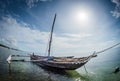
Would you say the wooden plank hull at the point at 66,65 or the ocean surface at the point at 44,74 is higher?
the wooden plank hull at the point at 66,65

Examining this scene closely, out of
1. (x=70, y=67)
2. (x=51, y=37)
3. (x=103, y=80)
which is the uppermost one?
(x=51, y=37)

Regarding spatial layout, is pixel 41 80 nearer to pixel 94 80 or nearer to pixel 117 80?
pixel 94 80

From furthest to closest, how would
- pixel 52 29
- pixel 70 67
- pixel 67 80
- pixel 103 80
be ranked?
pixel 52 29 → pixel 70 67 → pixel 103 80 → pixel 67 80

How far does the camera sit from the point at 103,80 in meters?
13.9

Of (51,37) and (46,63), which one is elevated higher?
(51,37)

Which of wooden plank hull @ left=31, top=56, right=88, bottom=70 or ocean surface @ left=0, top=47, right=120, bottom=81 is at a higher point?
wooden plank hull @ left=31, top=56, right=88, bottom=70

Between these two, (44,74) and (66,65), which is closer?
(44,74)

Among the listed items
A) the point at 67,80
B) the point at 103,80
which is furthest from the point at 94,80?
the point at 67,80

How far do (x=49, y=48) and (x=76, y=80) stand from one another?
34.0 feet

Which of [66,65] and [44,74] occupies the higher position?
[66,65]

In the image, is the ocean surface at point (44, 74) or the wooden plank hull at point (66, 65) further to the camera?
the wooden plank hull at point (66, 65)

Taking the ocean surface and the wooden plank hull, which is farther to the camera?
the wooden plank hull

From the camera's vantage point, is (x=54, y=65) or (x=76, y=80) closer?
(x=76, y=80)

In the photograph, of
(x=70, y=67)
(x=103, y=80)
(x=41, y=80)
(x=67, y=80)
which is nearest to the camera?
(x=41, y=80)
